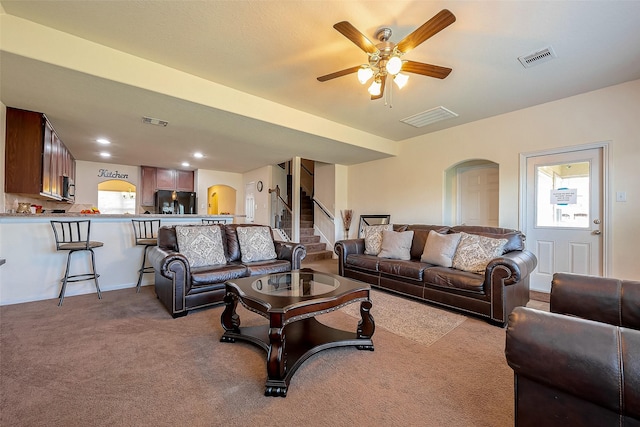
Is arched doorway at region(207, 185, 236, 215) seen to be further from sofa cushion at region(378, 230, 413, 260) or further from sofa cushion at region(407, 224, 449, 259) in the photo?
sofa cushion at region(407, 224, 449, 259)

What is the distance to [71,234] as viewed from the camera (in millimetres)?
3482

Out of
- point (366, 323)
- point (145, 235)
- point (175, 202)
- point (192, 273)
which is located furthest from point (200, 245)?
point (175, 202)

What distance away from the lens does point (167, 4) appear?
1.98 metres

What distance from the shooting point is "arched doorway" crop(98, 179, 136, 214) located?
8.89 meters

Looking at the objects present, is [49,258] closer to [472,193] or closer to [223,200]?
[472,193]

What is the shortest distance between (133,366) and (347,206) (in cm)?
540

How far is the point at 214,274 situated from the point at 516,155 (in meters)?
4.46

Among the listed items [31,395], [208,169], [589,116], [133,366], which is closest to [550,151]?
[589,116]

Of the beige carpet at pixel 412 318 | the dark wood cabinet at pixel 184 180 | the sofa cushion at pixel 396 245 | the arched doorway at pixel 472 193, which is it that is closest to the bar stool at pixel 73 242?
the beige carpet at pixel 412 318

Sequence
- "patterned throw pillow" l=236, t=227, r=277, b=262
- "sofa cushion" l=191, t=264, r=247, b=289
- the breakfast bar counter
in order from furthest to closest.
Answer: "patterned throw pillow" l=236, t=227, r=277, b=262, the breakfast bar counter, "sofa cushion" l=191, t=264, r=247, b=289

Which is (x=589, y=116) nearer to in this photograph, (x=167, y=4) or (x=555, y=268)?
(x=555, y=268)

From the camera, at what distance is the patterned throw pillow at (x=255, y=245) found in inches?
142

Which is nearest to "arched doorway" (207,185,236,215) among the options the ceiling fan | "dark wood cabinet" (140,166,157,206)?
"dark wood cabinet" (140,166,157,206)

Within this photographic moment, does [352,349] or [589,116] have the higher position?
[589,116]
